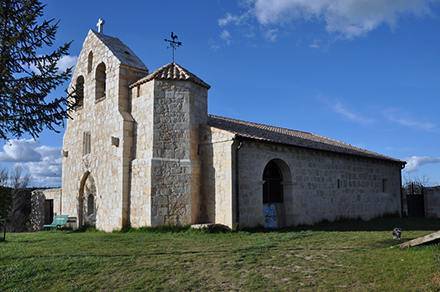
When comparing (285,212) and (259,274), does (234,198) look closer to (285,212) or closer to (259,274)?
(285,212)

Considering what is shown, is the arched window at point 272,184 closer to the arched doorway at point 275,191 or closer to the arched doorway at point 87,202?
the arched doorway at point 275,191

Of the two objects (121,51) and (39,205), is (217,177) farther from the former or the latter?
(39,205)

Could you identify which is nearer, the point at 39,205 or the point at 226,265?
the point at 226,265

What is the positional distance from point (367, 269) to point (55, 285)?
6161 millimetres

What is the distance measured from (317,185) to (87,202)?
980 cm

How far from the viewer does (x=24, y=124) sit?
1131 cm

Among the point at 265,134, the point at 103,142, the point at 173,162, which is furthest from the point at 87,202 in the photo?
the point at 265,134

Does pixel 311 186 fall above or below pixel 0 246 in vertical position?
above

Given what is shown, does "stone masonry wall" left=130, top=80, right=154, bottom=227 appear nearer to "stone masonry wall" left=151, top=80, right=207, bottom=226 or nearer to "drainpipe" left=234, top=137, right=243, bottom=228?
"stone masonry wall" left=151, top=80, right=207, bottom=226

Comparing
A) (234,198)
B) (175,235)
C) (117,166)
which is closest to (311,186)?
(234,198)

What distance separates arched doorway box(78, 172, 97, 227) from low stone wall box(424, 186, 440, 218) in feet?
60.6

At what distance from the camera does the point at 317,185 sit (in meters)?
17.6

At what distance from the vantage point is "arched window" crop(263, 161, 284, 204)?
16.4 m

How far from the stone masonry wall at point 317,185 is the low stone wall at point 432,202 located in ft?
8.17
